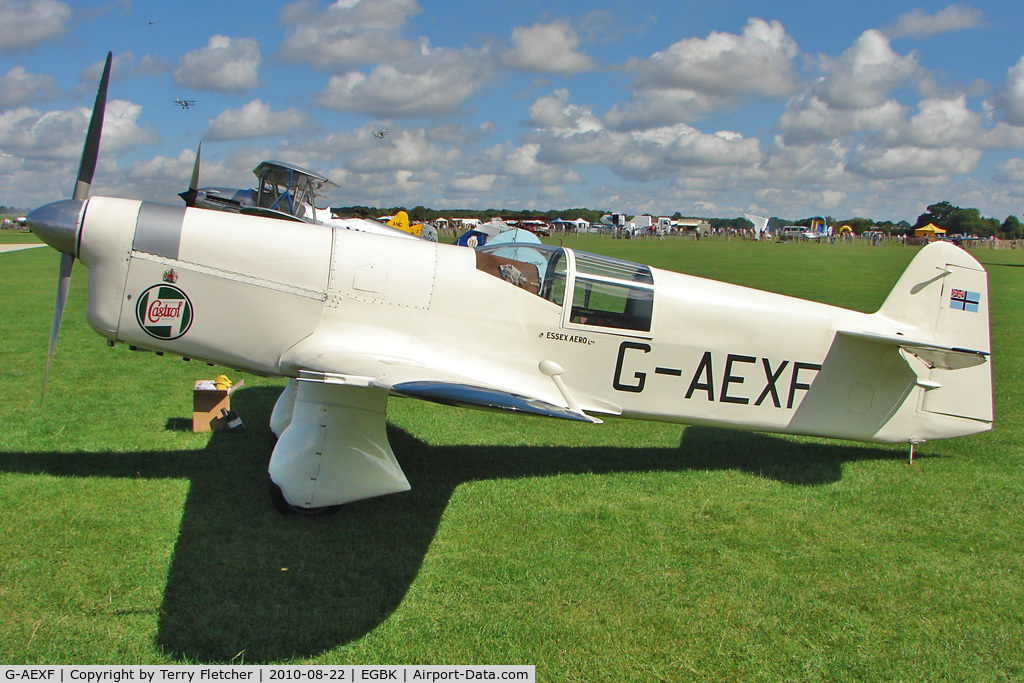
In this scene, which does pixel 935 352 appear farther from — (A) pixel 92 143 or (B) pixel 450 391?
(A) pixel 92 143

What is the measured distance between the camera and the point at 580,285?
512 centimetres

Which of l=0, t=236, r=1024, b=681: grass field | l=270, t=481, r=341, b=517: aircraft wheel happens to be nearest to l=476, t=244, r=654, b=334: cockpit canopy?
l=0, t=236, r=1024, b=681: grass field

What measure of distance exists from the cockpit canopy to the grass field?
1412 mm

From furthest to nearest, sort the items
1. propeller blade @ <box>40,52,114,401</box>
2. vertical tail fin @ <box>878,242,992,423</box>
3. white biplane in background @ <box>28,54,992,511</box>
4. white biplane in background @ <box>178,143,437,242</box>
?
white biplane in background @ <box>178,143,437,242</box>
vertical tail fin @ <box>878,242,992,423</box>
propeller blade @ <box>40,52,114,401</box>
white biplane in background @ <box>28,54,992,511</box>

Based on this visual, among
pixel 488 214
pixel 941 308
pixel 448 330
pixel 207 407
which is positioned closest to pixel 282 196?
pixel 207 407

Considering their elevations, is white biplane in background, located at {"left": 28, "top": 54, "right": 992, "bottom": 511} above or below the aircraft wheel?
above

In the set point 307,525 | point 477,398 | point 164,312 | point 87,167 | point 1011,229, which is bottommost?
point 307,525

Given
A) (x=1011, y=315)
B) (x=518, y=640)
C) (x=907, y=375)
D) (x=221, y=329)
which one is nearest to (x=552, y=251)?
(x=221, y=329)

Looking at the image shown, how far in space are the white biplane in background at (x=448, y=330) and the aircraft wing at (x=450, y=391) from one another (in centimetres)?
3

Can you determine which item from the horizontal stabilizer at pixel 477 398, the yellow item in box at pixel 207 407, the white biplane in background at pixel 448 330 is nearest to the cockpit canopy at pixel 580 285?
the white biplane in background at pixel 448 330

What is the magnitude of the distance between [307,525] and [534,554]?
160 cm

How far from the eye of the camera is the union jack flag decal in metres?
5.85

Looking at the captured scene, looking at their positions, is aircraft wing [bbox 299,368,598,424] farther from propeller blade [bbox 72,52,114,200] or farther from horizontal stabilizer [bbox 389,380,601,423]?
propeller blade [bbox 72,52,114,200]

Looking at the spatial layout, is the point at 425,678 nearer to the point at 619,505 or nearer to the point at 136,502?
the point at 619,505
